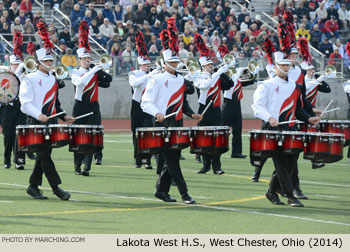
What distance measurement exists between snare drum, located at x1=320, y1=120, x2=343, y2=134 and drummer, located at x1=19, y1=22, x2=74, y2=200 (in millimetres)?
4002

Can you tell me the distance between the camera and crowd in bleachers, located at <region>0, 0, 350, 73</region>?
28656mm

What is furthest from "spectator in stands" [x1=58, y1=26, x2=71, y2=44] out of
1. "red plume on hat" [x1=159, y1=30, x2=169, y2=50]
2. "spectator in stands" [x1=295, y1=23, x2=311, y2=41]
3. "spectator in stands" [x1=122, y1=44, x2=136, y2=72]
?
"red plume on hat" [x1=159, y1=30, x2=169, y2=50]

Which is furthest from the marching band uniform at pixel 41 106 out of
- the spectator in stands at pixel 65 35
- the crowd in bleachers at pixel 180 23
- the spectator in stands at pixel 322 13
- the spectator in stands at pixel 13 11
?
the spectator in stands at pixel 322 13

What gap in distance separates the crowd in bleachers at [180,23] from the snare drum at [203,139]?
1508 centimetres

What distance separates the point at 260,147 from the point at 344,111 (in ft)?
67.3

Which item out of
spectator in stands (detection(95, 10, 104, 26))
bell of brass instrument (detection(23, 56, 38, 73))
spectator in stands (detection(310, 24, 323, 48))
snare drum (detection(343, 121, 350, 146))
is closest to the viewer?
bell of brass instrument (detection(23, 56, 38, 73))

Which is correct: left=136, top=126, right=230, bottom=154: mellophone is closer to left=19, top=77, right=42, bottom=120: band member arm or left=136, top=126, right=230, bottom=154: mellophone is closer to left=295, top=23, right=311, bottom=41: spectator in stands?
left=19, top=77, right=42, bottom=120: band member arm

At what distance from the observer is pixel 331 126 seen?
13891 mm

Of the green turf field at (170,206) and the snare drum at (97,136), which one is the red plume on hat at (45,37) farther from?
the green turf field at (170,206)

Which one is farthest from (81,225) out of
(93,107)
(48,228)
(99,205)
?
(93,107)

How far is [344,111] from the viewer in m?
31.4

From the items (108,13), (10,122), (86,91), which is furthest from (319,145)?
(108,13)

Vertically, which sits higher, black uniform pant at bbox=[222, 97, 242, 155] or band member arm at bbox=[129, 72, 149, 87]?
band member arm at bbox=[129, 72, 149, 87]

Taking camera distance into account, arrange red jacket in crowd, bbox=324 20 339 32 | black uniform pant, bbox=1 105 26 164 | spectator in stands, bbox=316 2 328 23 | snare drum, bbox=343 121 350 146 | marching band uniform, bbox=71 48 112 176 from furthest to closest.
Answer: spectator in stands, bbox=316 2 328 23 < red jacket in crowd, bbox=324 20 339 32 < black uniform pant, bbox=1 105 26 164 < marching band uniform, bbox=71 48 112 176 < snare drum, bbox=343 121 350 146
